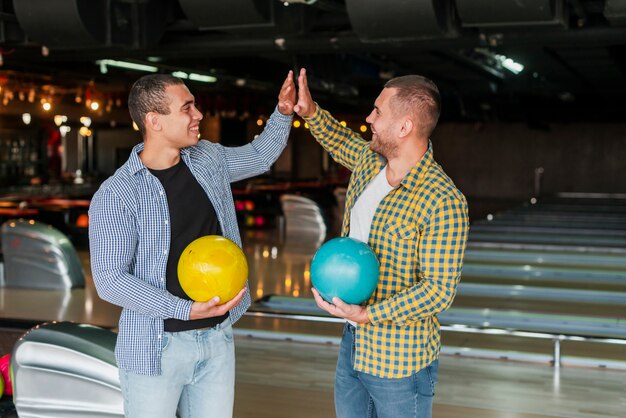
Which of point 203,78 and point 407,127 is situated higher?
point 203,78

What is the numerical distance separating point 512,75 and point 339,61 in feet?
19.7

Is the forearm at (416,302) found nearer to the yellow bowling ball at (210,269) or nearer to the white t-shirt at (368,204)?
the white t-shirt at (368,204)

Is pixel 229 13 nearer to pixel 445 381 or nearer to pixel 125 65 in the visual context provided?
pixel 445 381

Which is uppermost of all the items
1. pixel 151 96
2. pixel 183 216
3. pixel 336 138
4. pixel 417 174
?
pixel 151 96

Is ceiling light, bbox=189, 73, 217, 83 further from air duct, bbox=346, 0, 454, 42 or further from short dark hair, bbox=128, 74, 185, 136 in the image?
short dark hair, bbox=128, 74, 185, 136

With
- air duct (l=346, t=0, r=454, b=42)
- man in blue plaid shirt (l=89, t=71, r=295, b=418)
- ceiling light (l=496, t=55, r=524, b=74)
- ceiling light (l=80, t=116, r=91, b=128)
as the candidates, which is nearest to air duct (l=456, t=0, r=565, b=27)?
air duct (l=346, t=0, r=454, b=42)

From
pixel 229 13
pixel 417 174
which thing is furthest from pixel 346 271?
pixel 229 13

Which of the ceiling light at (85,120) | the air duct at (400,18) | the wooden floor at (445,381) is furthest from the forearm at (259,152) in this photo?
the ceiling light at (85,120)

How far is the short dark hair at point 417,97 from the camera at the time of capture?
2.39 m

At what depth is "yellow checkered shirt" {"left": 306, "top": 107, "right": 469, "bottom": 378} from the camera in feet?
7.64

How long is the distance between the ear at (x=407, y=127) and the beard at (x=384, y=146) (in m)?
0.05

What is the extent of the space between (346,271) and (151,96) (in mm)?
811

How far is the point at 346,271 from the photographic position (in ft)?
7.58

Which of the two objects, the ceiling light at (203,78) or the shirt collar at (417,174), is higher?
the ceiling light at (203,78)
